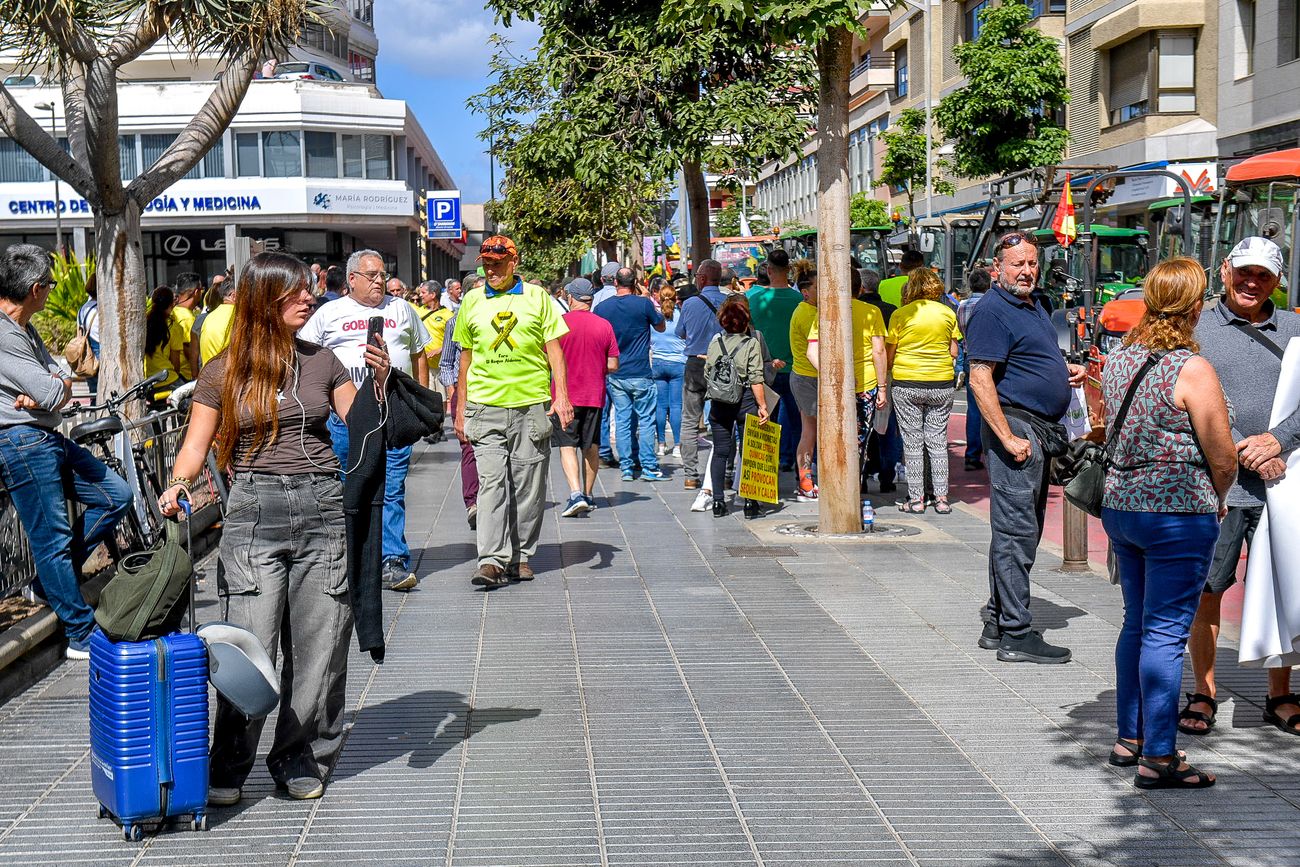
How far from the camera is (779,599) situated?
27.7 ft

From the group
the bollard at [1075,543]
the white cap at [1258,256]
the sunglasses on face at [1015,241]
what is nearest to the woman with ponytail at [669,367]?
the bollard at [1075,543]

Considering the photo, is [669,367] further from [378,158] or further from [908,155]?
[378,158]

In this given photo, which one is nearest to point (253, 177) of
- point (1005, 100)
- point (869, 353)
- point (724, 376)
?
point (1005, 100)

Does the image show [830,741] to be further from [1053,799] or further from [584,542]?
[584,542]

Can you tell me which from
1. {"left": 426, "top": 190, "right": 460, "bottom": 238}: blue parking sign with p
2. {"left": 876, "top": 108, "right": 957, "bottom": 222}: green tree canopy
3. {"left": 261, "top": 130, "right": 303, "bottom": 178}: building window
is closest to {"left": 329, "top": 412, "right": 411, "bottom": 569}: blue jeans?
{"left": 426, "top": 190, "right": 460, "bottom": 238}: blue parking sign with p

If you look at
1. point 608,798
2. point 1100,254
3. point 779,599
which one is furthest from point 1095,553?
point 1100,254

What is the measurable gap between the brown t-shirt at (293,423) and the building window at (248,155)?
45.8 metres

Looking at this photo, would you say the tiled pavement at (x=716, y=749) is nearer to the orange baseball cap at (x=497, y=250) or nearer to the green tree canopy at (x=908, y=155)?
the orange baseball cap at (x=497, y=250)

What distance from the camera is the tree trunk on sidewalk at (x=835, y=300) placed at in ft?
33.9

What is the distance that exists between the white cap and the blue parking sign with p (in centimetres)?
2349

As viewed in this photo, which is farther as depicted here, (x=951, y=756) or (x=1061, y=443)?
(x=1061, y=443)

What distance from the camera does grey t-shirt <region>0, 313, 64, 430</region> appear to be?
6.90 meters

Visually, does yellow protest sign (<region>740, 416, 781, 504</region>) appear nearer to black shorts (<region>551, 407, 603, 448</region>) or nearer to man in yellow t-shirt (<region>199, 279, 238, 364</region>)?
black shorts (<region>551, 407, 603, 448</region>)

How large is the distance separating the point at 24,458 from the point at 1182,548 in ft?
16.9
